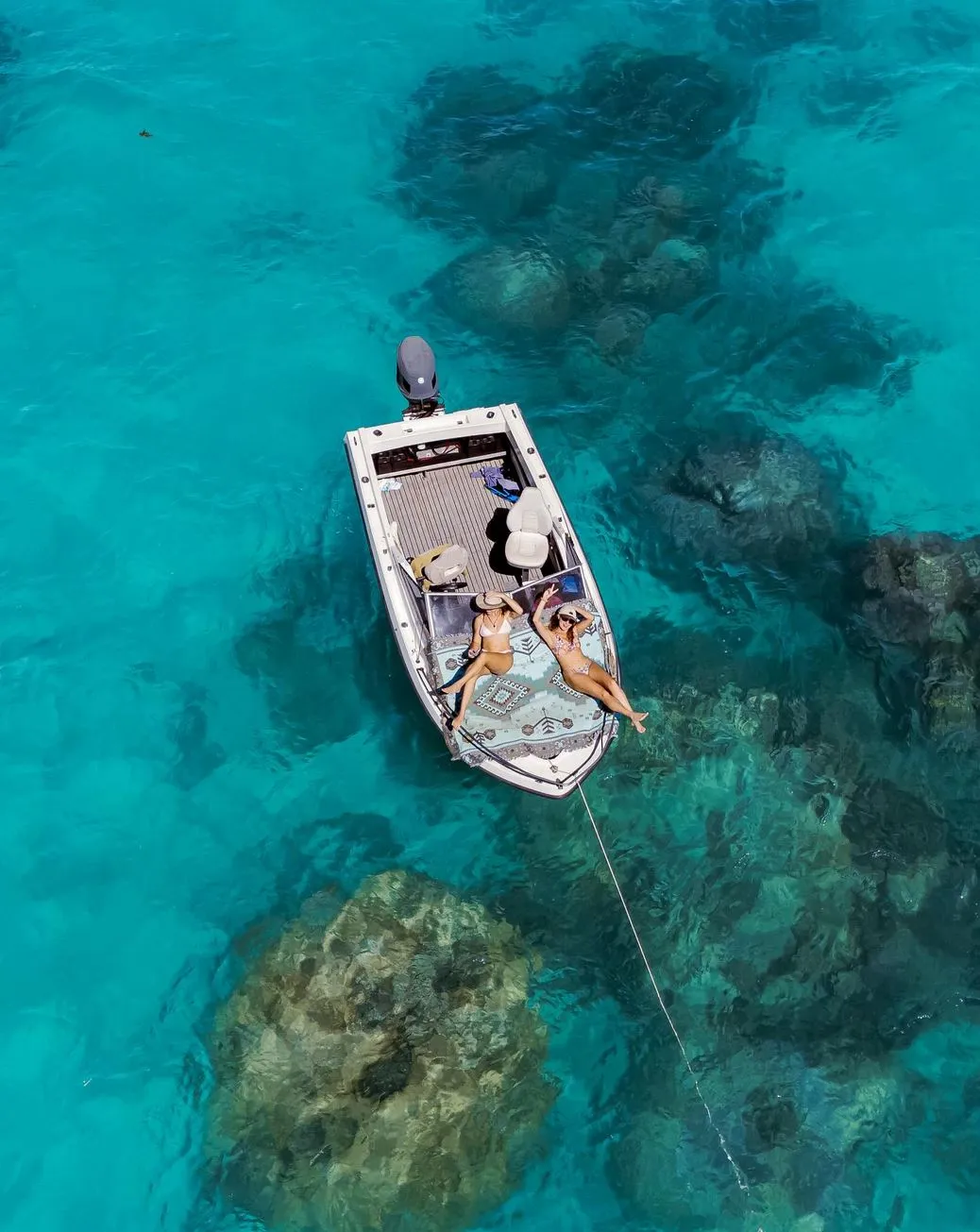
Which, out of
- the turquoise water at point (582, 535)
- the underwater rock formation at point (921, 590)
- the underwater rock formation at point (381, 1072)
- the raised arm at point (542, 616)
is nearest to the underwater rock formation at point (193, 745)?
the turquoise water at point (582, 535)

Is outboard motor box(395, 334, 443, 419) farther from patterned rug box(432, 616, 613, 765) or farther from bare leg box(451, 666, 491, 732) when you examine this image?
bare leg box(451, 666, 491, 732)

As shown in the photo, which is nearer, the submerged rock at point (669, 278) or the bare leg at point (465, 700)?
the bare leg at point (465, 700)

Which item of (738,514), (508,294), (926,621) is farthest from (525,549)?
(508,294)

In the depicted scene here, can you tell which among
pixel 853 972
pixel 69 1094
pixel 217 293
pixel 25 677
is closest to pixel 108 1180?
pixel 69 1094

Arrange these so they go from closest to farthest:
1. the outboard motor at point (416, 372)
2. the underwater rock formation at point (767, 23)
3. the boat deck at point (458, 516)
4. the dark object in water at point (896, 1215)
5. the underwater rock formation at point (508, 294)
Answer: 1. the dark object in water at point (896, 1215)
2. the boat deck at point (458, 516)
3. the outboard motor at point (416, 372)
4. the underwater rock formation at point (508, 294)
5. the underwater rock formation at point (767, 23)

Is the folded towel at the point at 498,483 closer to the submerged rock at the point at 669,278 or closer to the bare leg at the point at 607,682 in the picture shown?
the bare leg at the point at 607,682

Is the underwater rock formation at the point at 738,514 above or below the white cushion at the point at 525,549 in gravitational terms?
below

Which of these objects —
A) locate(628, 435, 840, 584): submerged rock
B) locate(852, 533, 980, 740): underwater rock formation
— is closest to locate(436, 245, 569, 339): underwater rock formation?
locate(628, 435, 840, 584): submerged rock
